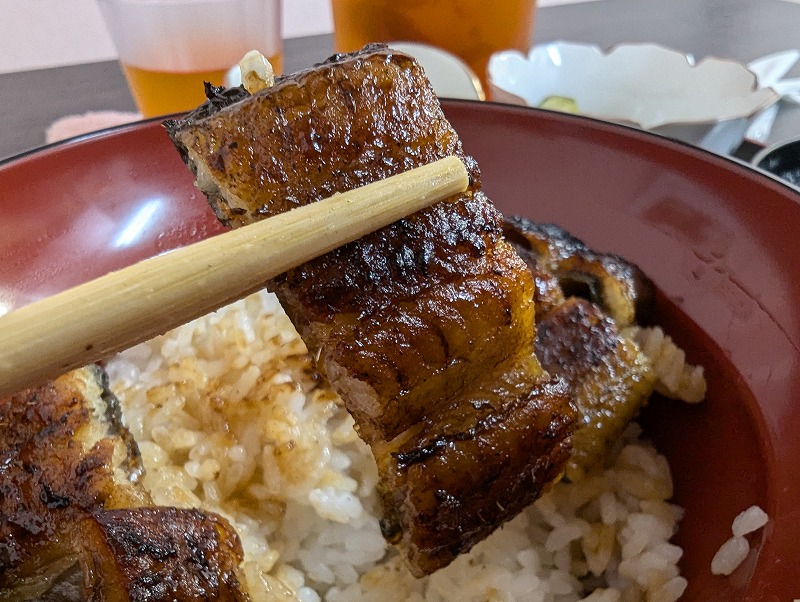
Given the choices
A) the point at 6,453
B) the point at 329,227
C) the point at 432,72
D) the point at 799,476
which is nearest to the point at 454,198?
the point at 329,227

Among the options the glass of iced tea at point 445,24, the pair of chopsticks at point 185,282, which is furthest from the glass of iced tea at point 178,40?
the pair of chopsticks at point 185,282

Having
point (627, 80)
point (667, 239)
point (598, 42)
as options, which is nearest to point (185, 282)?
point (667, 239)

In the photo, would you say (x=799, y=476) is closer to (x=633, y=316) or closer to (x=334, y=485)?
(x=633, y=316)

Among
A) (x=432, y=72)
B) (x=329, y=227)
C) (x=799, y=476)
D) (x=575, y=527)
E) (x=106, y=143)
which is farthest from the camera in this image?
(x=432, y=72)

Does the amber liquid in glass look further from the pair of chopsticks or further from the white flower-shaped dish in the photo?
the pair of chopsticks

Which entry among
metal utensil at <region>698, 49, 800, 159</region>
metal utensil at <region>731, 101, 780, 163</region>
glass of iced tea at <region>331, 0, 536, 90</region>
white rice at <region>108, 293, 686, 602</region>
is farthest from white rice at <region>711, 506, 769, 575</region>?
glass of iced tea at <region>331, 0, 536, 90</region>

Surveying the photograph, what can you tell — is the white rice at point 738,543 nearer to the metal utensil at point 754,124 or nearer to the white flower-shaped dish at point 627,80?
the metal utensil at point 754,124
